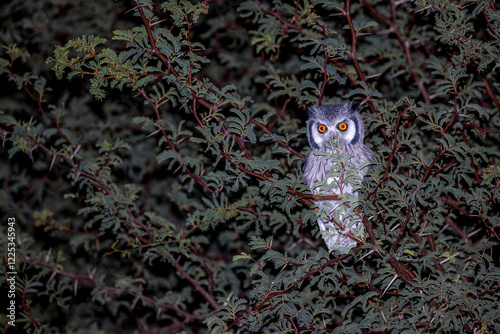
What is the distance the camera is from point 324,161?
7.58ft

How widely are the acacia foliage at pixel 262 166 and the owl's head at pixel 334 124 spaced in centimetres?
8

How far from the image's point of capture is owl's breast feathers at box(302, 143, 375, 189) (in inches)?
87.0

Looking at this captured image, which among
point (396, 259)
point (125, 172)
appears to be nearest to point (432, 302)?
point (396, 259)

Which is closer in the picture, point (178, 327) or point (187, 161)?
point (187, 161)

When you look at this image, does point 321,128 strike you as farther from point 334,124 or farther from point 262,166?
point 262,166

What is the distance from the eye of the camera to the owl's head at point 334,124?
2.09 meters

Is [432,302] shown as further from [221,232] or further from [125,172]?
[125,172]

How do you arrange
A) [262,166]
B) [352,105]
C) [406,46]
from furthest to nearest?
[406,46] < [352,105] < [262,166]

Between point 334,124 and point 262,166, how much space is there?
70 cm

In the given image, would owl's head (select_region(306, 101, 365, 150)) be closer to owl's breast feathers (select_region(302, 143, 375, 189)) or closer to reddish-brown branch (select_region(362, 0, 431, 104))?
owl's breast feathers (select_region(302, 143, 375, 189))

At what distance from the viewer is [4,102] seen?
3756 mm

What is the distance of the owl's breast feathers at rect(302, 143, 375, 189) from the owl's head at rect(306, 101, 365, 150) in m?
0.06

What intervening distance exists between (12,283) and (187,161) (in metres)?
1.39

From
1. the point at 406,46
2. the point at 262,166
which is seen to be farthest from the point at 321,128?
the point at 406,46
